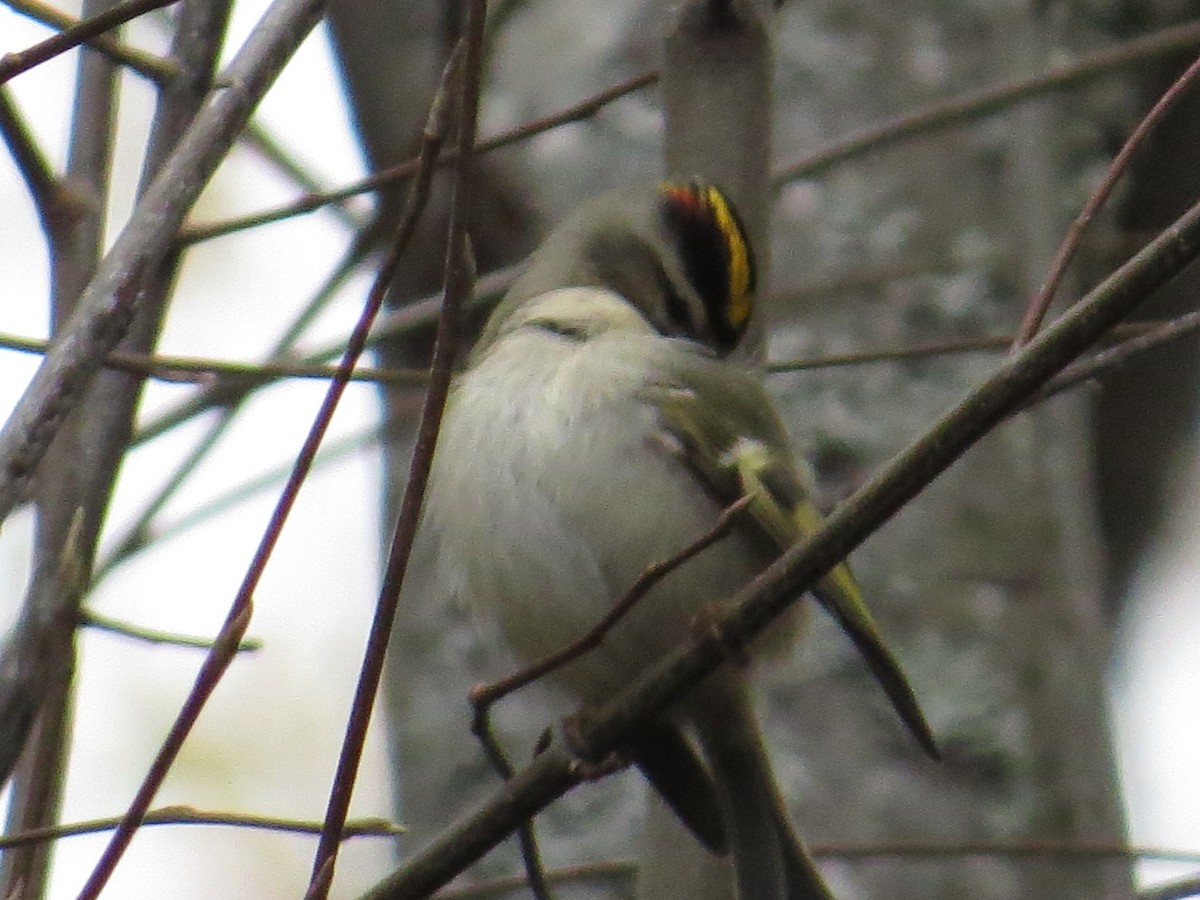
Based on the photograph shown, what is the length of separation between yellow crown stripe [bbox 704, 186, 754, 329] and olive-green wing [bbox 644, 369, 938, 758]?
0.20 m

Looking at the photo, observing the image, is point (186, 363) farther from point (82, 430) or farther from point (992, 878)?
point (992, 878)

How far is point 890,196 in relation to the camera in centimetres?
443

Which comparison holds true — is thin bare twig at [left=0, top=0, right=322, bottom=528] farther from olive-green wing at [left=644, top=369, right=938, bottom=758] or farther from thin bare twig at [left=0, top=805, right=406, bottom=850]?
olive-green wing at [left=644, top=369, right=938, bottom=758]

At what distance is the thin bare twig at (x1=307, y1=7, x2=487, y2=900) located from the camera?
1612 millimetres

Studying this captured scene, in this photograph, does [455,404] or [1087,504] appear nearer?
[455,404]

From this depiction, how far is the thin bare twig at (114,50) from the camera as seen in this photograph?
206cm

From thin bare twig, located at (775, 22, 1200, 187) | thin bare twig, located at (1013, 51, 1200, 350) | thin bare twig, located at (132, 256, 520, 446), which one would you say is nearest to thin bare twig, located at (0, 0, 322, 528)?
thin bare twig, located at (1013, 51, 1200, 350)

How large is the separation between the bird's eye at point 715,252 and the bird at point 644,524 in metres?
0.02

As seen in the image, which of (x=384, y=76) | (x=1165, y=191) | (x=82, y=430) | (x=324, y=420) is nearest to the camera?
(x=324, y=420)

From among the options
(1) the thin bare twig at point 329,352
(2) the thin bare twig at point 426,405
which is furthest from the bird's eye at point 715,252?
(2) the thin bare twig at point 426,405

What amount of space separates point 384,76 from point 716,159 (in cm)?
208

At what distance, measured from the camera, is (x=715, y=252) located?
3188mm

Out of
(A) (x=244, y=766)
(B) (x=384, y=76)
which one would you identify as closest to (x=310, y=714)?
(A) (x=244, y=766)

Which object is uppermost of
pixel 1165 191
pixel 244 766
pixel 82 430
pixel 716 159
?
pixel 1165 191
